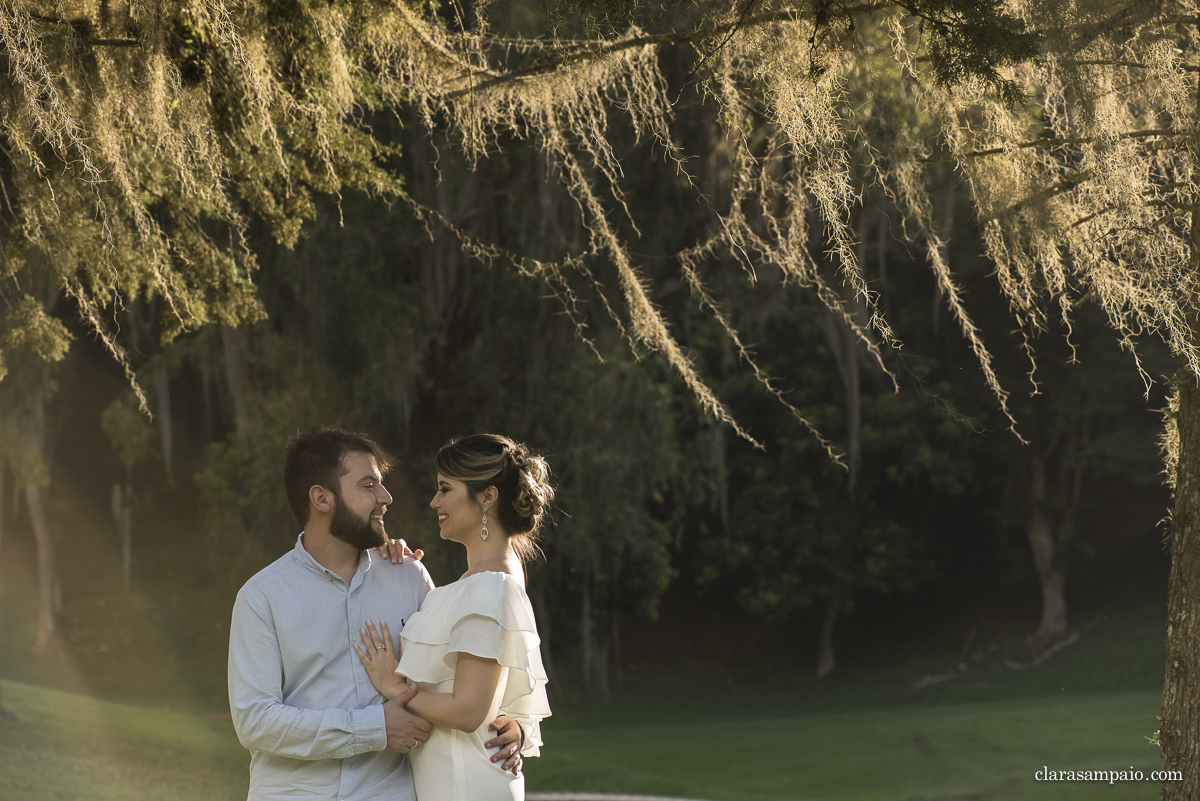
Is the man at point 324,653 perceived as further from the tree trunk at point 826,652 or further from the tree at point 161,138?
the tree trunk at point 826,652

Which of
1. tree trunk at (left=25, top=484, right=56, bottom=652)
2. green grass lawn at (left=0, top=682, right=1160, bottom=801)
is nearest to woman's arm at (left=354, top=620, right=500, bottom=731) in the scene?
Result: green grass lawn at (left=0, top=682, right=1160, bottom=801)

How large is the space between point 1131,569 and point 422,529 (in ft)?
41.9

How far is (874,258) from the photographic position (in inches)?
672

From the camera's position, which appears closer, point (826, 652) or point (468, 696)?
point (468, 696)

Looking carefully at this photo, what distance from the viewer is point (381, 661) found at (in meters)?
2.49

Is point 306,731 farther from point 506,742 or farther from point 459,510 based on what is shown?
point 459,510

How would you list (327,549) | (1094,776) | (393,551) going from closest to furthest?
(327,549), (393,551), (1094,776)

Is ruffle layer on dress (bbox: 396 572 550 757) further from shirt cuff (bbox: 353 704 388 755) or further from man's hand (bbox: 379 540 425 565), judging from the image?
man's hand (bbox: 379 540 425 565)

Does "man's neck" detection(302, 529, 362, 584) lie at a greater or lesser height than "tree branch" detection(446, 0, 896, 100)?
lesser

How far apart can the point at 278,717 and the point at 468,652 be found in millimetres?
439

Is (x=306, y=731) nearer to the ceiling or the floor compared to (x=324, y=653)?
nearer to the floor

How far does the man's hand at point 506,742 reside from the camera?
2438 millimetres

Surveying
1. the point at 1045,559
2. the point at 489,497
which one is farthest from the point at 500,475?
the point at 1045,559

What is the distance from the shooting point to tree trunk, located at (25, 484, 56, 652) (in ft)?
54.3
